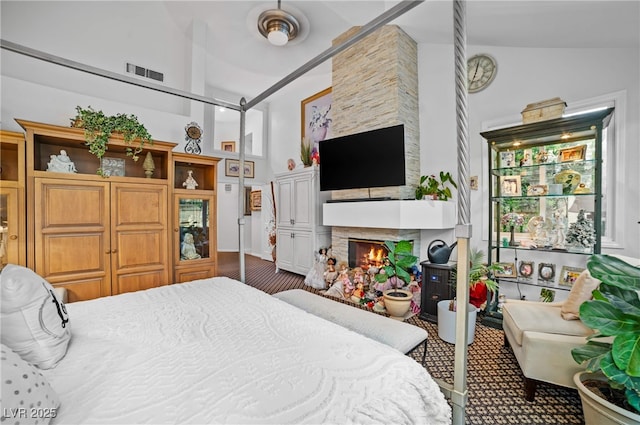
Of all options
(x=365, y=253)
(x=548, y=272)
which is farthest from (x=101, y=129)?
(x=548, y=272)

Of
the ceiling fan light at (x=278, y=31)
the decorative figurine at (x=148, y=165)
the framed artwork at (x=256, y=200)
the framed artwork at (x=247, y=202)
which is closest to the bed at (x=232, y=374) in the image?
the decorative figurine at (x=148, y=165)

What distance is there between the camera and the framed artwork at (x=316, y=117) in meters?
5.08

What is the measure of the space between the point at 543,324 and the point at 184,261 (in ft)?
11.2

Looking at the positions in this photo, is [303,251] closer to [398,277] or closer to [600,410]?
[398,277]

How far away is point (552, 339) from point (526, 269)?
1.42 metres

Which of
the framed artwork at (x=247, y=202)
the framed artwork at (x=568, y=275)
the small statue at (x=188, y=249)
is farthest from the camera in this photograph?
the framed artwork at (x=247, y=202)

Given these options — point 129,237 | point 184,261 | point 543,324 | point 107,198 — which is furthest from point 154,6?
point 543,324

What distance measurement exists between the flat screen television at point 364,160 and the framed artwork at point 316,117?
1035 mm

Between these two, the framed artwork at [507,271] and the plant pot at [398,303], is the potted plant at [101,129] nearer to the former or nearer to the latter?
the plant pot at [398,303]

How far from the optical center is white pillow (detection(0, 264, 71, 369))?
0.88m

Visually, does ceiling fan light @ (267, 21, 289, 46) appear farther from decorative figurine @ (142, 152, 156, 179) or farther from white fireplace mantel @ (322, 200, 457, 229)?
white fireplace mantel @ (322, 200, 457, 229)

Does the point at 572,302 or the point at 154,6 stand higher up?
the point at 154,6

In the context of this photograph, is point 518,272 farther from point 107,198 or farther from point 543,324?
point 107,198

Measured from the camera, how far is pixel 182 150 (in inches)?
148
